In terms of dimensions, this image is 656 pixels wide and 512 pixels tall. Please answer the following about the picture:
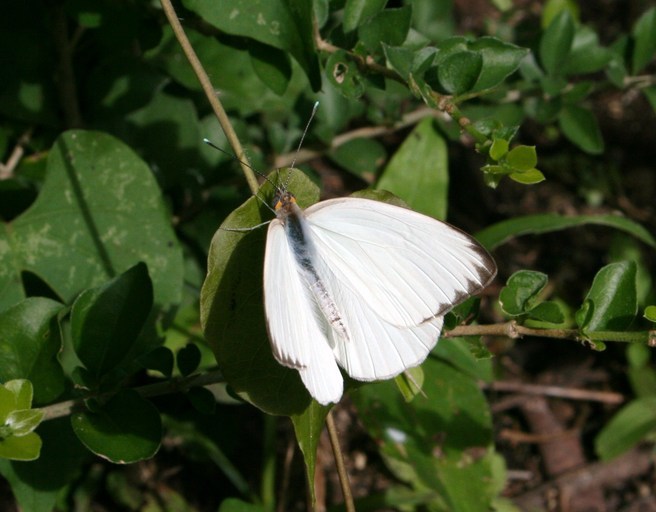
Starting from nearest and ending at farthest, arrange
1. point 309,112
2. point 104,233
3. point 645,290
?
point 104,233, point 309,112, point 645,290

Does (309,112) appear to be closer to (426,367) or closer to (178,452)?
(426,367)

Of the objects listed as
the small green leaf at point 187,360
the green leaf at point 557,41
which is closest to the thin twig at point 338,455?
the small green leaf at point 187,360

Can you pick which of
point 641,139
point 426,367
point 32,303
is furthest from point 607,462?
point 32,303

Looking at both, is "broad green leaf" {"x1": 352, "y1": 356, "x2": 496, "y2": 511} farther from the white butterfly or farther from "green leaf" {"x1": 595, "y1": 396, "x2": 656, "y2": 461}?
the white butterfly

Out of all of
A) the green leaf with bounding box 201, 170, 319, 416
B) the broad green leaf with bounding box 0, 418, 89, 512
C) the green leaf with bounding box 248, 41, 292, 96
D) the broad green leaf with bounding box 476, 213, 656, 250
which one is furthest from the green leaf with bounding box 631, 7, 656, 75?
the broad green leaf with bounding box 0, 418, 89, 512

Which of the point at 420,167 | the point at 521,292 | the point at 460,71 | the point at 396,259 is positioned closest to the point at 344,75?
the point at 460,71

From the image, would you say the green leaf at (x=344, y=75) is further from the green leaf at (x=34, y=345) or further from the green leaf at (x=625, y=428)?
the green leaf at (x=625, y=428)

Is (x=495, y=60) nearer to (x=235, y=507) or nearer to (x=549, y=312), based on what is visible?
(x=549, y=312)
